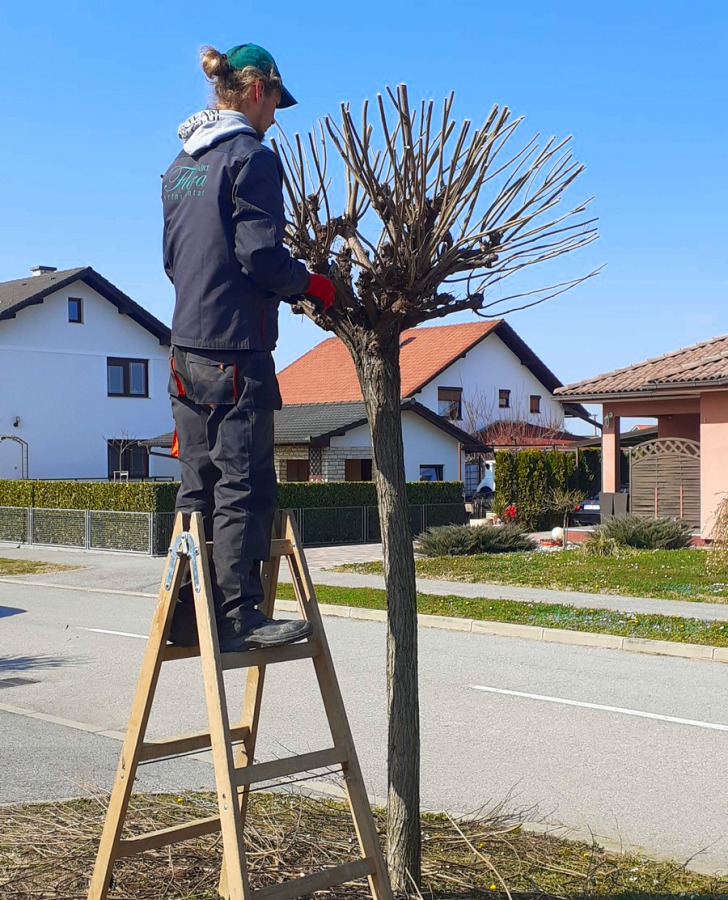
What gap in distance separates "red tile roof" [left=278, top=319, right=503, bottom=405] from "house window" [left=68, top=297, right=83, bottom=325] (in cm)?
942

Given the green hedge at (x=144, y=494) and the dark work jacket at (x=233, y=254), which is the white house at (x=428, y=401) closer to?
the green hedge at (x=144, y=494)

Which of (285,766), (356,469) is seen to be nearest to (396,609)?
(285,766)

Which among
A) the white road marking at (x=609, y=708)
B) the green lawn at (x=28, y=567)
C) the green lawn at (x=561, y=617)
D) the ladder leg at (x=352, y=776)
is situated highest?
the ladder leg at (x=352, y=776)

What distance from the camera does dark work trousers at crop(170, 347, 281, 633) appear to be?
3.52 metres

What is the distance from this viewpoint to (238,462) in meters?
3.51

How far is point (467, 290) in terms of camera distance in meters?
4.64

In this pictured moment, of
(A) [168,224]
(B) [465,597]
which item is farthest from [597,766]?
(B) [465,597]

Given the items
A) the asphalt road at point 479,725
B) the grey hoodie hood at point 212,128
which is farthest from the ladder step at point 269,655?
the asphalt road at point 479,725

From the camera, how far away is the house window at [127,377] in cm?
4147

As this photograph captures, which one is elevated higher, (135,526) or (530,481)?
(530,481)

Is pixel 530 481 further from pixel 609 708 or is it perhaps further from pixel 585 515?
pixel 609 708

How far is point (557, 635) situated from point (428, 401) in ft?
117

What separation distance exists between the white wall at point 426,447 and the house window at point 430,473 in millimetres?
148

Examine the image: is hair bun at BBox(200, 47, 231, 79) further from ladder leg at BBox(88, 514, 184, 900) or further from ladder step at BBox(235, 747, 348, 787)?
ladder step at BBox(235, 747, 348, 787)
